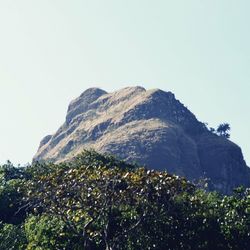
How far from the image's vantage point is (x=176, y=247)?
2877 centimetres

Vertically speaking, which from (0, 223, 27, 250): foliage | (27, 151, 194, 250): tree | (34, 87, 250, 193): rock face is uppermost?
(34, 87, 250, 193): rock face

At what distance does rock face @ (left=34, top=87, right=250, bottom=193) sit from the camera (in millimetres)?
152875

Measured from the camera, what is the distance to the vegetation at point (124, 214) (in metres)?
25.5

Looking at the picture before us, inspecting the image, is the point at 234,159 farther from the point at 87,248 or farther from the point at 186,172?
the point at 87,248

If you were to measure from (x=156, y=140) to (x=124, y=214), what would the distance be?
12421 cm

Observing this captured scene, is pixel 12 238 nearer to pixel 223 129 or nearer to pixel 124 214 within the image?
pixel 124 214

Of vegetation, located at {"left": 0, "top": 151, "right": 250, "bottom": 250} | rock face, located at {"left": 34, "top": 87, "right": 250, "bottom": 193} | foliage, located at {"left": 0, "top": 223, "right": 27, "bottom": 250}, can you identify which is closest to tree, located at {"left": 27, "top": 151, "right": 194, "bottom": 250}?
vegetation, located at {"left": 0, "top": 151, "right": 250, "bottom": 250}

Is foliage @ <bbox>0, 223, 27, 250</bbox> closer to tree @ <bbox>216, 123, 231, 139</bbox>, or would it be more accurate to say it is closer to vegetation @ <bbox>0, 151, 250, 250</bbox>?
vegetation @ <bbox>0, 151, 250, 250</bbox>

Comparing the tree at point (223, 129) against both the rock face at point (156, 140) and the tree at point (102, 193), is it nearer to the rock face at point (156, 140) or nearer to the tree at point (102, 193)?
the rock face at point (156, 140)

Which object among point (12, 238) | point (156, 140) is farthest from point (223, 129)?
point (12, 238)

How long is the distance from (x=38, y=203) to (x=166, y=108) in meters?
148

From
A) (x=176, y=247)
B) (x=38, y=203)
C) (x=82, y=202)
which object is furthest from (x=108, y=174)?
(x=176, y=247)

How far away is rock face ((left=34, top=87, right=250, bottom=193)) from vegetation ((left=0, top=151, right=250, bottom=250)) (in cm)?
11493

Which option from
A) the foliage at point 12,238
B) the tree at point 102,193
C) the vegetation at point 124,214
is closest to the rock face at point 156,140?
the foliage at point 12,238
